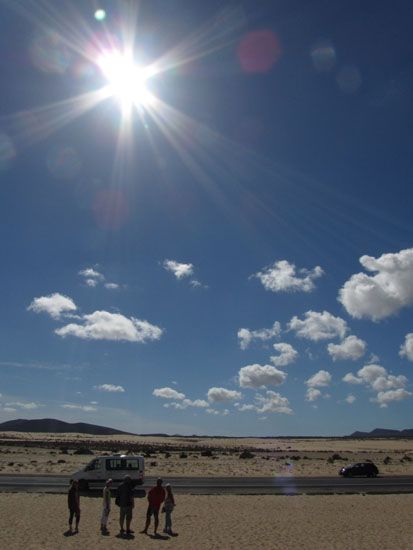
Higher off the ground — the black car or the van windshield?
the black car

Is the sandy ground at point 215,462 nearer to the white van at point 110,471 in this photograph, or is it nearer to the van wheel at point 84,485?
the white van at point 110,471

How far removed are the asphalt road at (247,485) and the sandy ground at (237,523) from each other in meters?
3.51

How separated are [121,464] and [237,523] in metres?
12.6

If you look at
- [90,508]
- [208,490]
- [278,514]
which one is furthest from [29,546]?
[208,490]

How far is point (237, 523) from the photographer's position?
74.8 feet

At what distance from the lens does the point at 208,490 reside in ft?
111

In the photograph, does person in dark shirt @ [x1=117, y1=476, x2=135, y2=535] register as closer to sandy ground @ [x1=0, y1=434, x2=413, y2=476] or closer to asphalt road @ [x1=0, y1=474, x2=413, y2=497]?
asphalt road @ [x1=0, y1=474, x2=413, y2=497]

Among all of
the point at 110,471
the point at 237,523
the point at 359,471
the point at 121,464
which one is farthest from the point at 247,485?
the point at 237,523

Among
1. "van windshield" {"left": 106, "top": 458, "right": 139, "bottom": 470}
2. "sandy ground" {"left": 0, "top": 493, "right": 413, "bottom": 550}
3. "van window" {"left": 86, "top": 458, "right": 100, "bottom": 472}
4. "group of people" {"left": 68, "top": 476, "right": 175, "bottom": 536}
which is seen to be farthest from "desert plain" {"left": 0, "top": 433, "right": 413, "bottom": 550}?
"van windshield" {"left": 106, "top": 458, "right": 139, "bottom": 470}

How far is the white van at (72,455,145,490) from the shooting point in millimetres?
33125

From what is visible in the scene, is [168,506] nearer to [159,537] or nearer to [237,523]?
[159,537]

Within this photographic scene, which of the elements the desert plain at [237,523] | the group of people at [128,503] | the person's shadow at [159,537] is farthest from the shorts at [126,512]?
the person's shadow at [159,537]

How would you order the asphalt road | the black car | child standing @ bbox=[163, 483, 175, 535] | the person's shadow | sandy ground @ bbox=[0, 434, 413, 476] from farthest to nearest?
sandy ground @ bbox=[0, 434, 413, 476] < the black car < the asphalt road < child standing @ bbox=[163, 483, 175, 535] < the person's shadow

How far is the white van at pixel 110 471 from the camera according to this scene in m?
33.1
